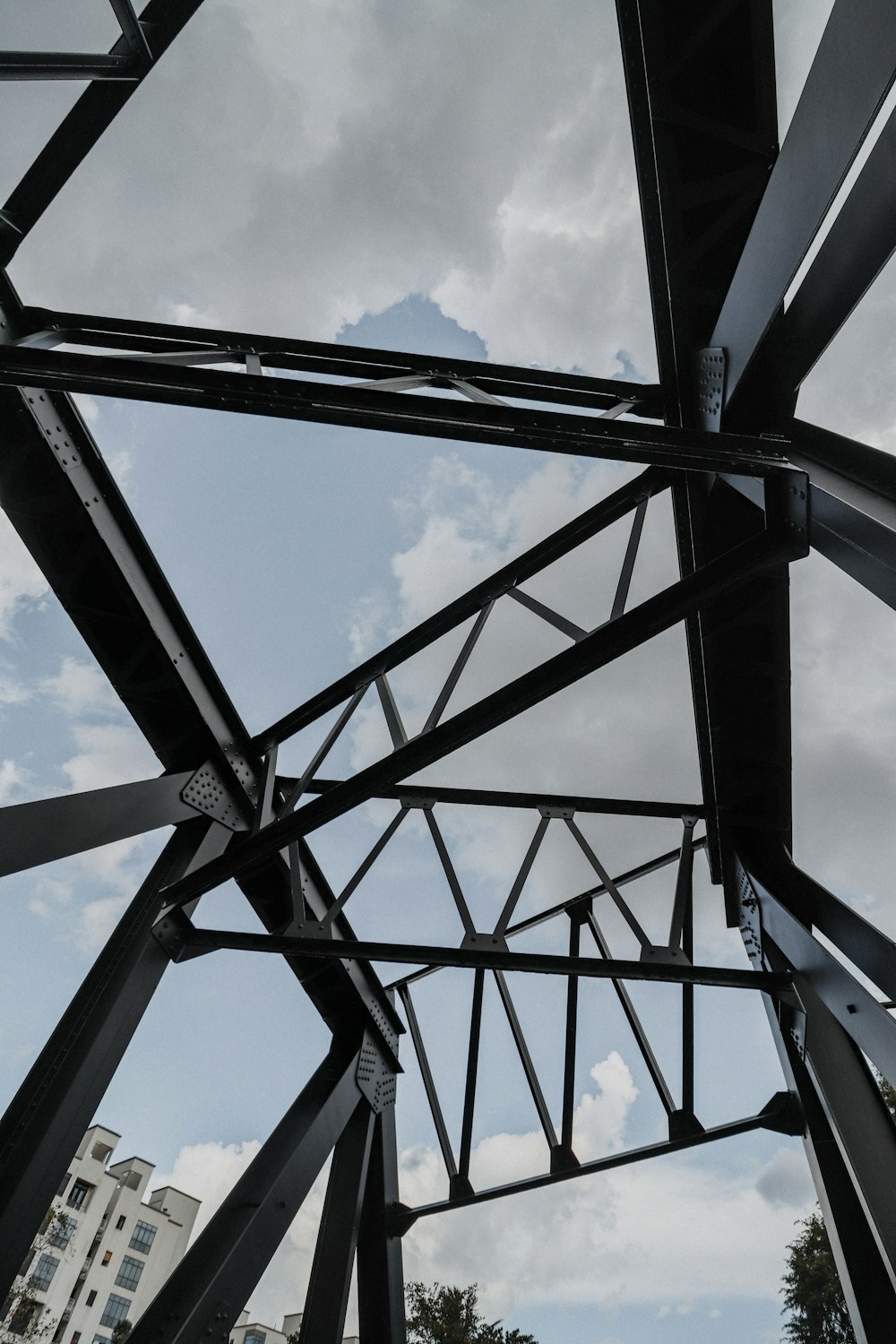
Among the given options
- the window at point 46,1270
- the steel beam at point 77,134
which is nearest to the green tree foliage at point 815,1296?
the steel beam at point 77,134

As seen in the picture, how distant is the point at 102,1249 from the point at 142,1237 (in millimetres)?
3723

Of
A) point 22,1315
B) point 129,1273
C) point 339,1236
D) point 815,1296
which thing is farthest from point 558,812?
point 129,1273

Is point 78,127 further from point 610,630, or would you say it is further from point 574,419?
point 610,630

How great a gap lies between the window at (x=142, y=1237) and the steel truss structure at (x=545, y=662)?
71.8 metres

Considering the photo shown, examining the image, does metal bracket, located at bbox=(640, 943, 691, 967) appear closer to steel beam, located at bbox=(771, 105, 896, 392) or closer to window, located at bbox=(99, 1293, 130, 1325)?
steel beam, located at bbox=(771, 105, 896, 392)

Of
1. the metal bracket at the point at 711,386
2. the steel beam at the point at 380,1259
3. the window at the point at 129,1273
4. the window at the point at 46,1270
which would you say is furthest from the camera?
the window at the point at 129,1273

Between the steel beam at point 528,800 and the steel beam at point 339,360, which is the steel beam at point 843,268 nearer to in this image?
the steel beam at point 339,360

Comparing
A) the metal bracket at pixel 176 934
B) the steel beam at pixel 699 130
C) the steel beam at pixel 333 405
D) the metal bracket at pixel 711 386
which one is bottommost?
the metal bracket at pixel 176 934

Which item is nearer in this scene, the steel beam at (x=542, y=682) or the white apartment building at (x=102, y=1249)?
the steel beam at (x=542, y=682)

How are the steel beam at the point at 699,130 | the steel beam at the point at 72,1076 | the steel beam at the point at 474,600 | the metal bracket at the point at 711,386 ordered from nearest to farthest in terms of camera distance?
Answer: the steel beam at the point at 699,130 → the steel beam at the point at 72,1076 → the metal bracket at the point at 711,386 → the steel beam at the point at 474,600

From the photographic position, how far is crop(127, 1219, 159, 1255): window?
65.4m

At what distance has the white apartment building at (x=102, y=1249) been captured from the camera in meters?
59.1

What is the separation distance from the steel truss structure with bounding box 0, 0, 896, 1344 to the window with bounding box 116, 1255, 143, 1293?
233 ft

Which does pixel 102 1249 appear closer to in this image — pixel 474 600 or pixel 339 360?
pixel 474 600
